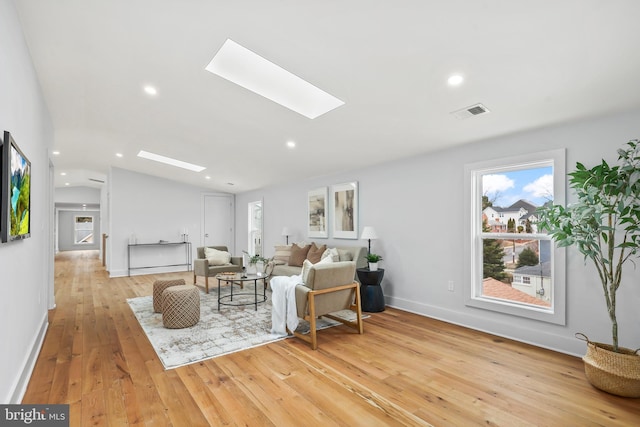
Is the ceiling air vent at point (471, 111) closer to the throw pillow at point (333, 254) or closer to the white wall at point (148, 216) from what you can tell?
the throw pillow at point (333, 254)

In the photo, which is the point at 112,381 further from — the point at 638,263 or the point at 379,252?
the point at 638,263

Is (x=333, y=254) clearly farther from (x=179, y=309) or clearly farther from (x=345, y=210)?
(x=179, y=309)

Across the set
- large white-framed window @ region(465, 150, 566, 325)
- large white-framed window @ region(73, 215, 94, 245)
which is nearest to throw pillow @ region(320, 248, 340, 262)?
large white-framed window @ region(465, 150, 566, 325)

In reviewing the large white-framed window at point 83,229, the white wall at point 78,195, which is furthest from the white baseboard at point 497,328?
the large white-framed window at point 83,229

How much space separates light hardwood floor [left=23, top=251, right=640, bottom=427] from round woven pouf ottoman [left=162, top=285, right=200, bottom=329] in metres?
0.35

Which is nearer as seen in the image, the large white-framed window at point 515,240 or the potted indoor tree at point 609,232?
the potted indoor tree at point 609,232

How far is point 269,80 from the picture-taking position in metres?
3.42

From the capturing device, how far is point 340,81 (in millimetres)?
2924

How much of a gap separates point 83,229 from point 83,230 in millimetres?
55

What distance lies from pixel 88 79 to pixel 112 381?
9.79 ft

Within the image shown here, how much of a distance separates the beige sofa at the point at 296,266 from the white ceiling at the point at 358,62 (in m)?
Answer: 1.66

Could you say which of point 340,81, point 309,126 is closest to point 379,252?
point 309,126

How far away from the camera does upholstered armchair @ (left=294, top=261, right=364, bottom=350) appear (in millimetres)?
3457

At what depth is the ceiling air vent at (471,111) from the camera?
3051 millimetres
